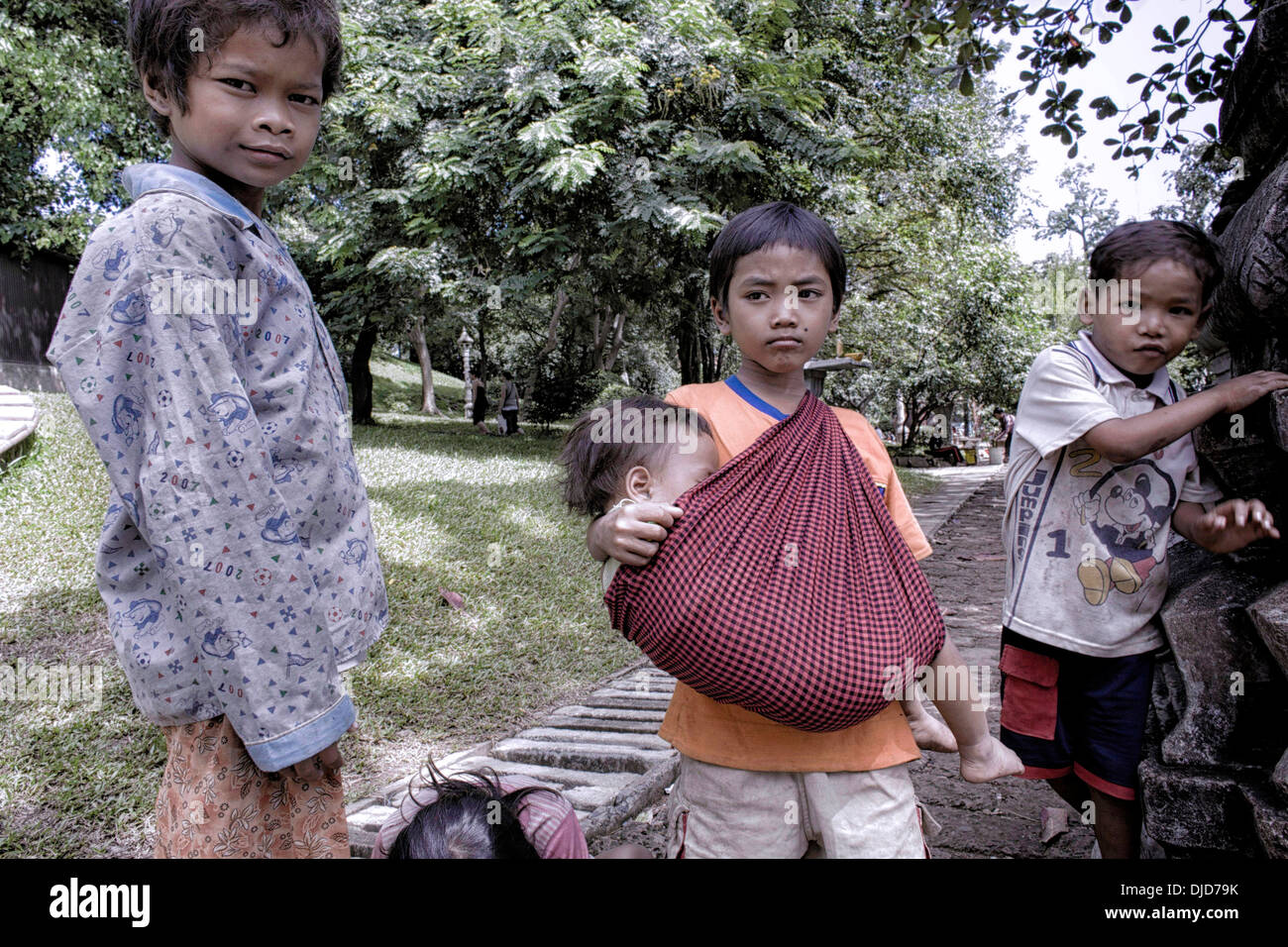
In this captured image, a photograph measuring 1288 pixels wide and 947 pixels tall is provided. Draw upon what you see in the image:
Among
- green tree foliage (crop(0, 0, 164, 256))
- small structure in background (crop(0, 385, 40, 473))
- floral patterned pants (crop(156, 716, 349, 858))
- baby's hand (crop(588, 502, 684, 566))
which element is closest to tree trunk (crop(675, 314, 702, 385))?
green tree foliage (crop(0, 0, 164, 256))

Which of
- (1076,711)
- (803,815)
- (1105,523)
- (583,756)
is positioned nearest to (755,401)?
(803,815)

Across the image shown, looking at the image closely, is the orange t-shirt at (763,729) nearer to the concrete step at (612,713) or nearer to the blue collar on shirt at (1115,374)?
the blue collar on shirt at (1115,374)

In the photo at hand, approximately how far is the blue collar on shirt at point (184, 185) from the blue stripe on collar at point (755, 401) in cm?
92

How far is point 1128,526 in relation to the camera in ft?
6.29

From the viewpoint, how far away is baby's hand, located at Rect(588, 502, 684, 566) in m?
1.41

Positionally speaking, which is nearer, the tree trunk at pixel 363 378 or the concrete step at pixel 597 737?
the concrete step at pixel 597 737

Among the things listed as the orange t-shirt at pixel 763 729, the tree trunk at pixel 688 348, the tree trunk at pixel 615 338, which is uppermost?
the tree trunk at pixel 615 338

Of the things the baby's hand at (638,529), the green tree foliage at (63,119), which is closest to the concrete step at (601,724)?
the baby's hand at (638,529)

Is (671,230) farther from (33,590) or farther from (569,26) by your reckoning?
(33,590)

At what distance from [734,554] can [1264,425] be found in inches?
52.1

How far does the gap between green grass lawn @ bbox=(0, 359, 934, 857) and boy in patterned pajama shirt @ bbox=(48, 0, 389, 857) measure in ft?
5.66

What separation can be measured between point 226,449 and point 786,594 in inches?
35.0

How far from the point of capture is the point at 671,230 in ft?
32.3

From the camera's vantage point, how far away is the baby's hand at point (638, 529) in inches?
55.5
